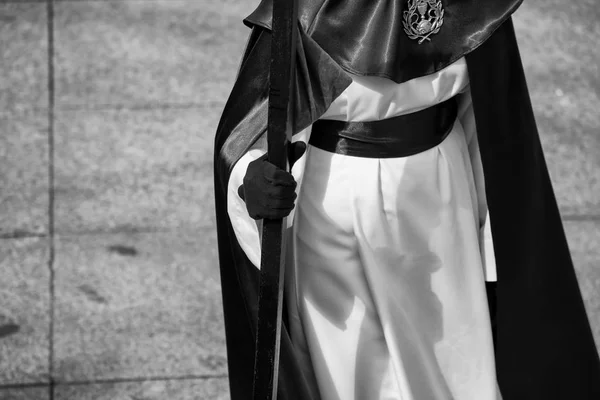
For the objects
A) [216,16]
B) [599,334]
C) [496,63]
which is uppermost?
[216,16]

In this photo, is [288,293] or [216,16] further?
[216,16]

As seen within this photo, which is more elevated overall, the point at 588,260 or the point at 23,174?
the point at 23,174

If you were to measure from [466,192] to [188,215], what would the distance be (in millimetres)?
2295

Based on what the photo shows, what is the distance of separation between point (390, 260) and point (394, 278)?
0.18 ft

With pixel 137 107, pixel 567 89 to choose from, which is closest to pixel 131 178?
pixel 137 107

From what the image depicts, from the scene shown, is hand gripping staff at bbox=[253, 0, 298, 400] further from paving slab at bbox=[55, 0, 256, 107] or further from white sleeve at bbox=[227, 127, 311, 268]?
paving slab at bbox=[55, 0, 256, 107]

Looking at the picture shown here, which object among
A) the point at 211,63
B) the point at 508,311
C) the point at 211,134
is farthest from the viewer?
the point at 211,63

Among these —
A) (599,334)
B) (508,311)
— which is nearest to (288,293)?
(508,311)

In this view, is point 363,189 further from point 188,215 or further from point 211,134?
point 211,134

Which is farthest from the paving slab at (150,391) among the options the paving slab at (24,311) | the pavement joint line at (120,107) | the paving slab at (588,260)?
the pavement joint line at (120,107)

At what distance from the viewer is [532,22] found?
23.0ft

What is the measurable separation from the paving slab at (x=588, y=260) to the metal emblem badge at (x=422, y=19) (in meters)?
2.04

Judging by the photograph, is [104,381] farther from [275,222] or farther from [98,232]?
[275,222]

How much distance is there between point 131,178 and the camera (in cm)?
566
